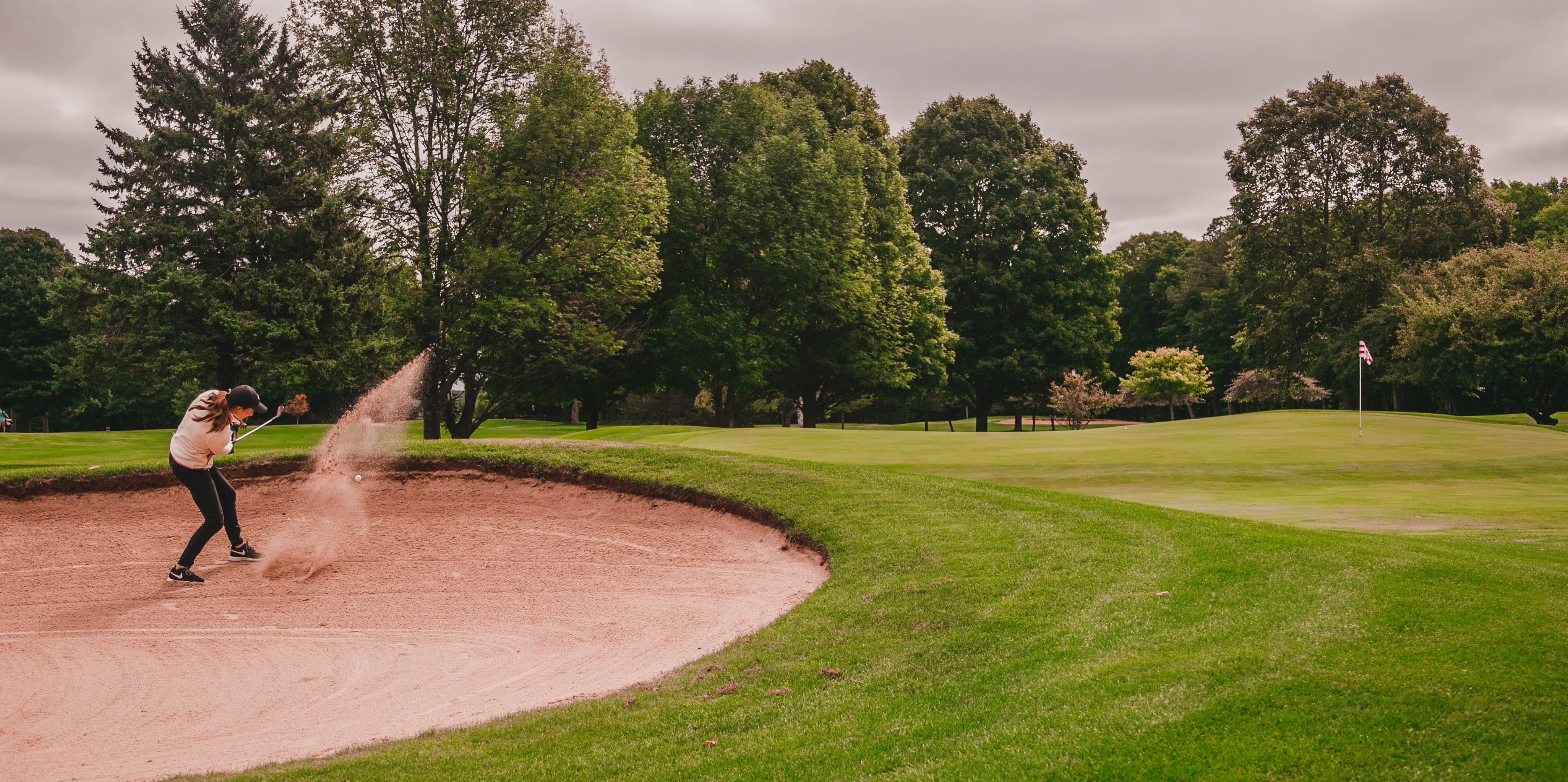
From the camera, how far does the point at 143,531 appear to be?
14.1 m

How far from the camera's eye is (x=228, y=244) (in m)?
31.3

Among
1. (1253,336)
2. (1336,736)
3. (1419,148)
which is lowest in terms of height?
(1336,736)

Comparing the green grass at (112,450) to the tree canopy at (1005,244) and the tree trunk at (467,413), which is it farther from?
the tree canopy at (1005,244)

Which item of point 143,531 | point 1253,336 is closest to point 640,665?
point 143,531

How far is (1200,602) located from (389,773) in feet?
19.8

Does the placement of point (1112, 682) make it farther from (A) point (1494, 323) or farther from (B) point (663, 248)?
(A) point (1494, 323)

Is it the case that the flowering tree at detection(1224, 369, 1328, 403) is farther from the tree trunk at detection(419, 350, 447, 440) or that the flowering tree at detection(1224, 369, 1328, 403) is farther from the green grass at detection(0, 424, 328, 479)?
the green grass at detection(0, 424, 328, 479)

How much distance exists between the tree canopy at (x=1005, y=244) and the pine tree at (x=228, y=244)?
27.1 metres

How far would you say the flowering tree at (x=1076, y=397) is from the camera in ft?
167

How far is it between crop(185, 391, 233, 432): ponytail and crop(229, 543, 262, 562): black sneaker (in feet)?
7.15

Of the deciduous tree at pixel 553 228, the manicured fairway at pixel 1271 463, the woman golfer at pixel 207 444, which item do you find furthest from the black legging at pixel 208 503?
the deciduous tree at pixel 553 228

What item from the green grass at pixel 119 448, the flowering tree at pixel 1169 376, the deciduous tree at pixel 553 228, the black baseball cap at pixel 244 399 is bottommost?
the green grass at pixel 119 448

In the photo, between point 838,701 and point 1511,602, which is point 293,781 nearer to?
point 838,701

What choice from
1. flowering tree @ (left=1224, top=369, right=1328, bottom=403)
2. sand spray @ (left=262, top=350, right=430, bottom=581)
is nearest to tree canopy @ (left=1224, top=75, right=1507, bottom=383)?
flowering tree @ (left=1224, top=369, right=1328, bottom=403)
